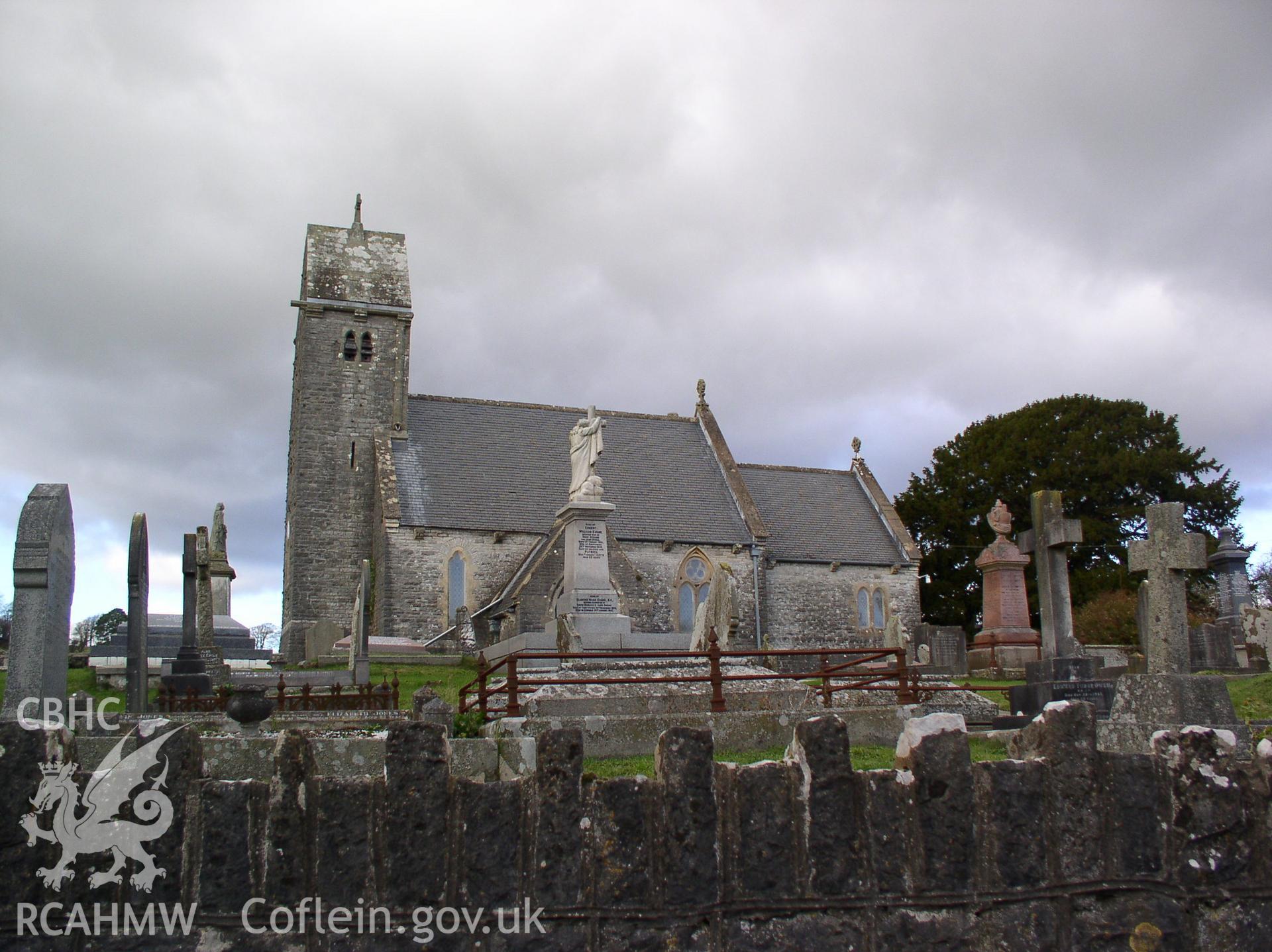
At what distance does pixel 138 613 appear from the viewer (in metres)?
13.6

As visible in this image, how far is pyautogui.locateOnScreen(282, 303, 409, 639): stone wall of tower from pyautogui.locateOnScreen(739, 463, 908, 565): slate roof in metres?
14.6

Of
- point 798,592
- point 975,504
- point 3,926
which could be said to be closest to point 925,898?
point 3,926

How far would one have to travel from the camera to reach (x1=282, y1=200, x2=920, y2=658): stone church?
32062 mm

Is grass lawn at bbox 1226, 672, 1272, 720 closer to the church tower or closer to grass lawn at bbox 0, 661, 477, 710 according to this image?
grass lawn at bbox 0, 661, 477, 710

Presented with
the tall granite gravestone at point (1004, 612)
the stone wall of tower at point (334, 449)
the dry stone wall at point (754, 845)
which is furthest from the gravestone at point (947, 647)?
the dry stone wall at point (754, 845)

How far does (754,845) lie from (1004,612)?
2284cm

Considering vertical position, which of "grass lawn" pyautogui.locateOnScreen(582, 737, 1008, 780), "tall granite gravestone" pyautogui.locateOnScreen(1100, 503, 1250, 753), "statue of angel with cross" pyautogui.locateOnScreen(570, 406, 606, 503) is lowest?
"grass lawn" pyautogui.locateOnScreen(582, 737, 1008, 780)

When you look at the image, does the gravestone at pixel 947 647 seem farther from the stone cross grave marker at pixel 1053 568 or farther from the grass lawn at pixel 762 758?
the grass lawn at pixel 762 758

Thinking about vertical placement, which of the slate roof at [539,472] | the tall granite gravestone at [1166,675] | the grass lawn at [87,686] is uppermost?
the slate roof at [539,472]

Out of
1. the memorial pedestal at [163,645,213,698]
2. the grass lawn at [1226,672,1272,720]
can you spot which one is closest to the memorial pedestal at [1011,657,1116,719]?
the grass lawn at [1226,672,1272,720]

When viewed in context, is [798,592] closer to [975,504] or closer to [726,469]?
[726,469]

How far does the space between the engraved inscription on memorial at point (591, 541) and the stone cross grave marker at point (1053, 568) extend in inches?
289

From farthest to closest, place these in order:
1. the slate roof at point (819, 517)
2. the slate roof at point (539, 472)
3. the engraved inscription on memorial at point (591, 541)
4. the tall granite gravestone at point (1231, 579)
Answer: the slate roof at point (819, 517), the slate roof at point (539, 472), the tall granite gravestone at point (1231, 579), the engraved inscription on memorial at point (591, 541)

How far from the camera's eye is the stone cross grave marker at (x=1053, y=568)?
16734 millimetres
